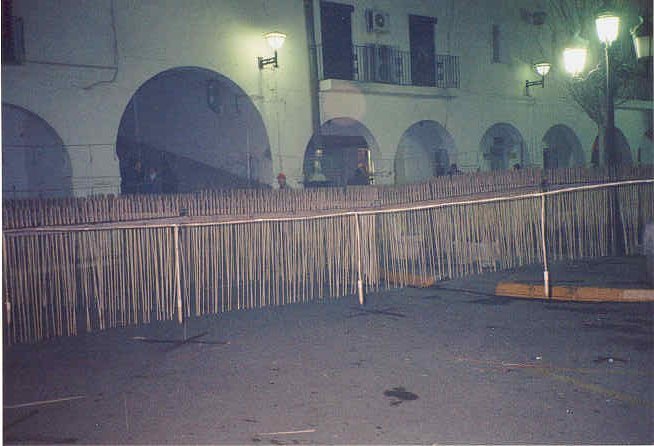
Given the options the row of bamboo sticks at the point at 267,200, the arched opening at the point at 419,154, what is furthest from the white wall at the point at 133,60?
the arched opening at the point at 419,154

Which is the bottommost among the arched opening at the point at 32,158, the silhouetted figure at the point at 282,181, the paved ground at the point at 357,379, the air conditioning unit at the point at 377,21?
the paved ground at the point at 357,379

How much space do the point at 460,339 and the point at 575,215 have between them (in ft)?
20.1

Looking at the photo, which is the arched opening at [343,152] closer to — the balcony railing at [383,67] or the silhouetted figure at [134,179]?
the balcony railing at [383,67]

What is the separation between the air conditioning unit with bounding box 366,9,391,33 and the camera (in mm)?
18875

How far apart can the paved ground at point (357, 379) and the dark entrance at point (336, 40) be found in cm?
1073

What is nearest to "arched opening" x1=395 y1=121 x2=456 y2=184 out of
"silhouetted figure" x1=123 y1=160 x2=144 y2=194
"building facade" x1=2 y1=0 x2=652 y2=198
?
"building facade" x1=2 y1=0 x2=652 y2=198

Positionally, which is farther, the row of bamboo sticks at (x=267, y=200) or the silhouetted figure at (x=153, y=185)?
the silhouetted figure at (x=153, y=185)

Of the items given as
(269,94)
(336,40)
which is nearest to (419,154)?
(336,40)

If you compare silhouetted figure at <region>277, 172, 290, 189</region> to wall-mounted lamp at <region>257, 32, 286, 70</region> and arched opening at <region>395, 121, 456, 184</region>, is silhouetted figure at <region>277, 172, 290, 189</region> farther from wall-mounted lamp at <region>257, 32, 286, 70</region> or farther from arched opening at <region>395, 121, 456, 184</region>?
arched opening at <region>395, 121, 456, 184</region>

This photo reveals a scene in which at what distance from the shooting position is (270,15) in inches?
669

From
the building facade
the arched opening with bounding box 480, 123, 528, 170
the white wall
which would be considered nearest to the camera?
the white wall

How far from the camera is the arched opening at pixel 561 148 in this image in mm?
24672

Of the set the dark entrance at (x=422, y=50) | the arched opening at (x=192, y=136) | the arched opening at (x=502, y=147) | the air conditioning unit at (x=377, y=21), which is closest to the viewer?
the arched opening at (x=192, y=136)

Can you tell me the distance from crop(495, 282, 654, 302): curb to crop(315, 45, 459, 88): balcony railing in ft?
32.3
